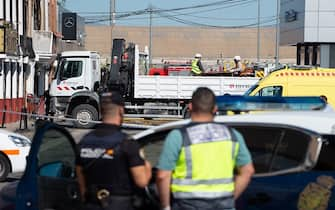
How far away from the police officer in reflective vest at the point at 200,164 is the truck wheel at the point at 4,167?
858cm

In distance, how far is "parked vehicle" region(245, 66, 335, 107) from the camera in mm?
18875

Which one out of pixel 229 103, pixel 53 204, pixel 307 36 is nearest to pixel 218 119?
pixel 229 103

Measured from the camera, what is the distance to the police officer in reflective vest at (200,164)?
4.73 meters

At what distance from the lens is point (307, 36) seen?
130 feet

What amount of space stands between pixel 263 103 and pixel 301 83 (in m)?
12.9

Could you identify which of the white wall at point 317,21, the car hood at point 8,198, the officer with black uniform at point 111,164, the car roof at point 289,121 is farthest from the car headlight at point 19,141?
the white wall at point 317,21

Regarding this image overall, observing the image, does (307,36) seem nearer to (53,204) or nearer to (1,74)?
(1,74)

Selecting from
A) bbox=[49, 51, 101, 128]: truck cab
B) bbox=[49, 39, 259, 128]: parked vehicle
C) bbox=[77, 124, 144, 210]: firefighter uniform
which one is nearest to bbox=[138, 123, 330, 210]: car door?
bbox=[77, 124, 144, 210]: firefighter uniform

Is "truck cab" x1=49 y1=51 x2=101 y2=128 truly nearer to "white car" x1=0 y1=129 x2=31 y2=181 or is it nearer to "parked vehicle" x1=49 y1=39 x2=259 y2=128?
"parked vehicle" x1=49 y1=39 x2=259 y2=128

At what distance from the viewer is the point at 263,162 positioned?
220 inches

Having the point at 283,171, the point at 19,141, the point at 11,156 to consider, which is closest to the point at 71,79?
the point at 19,141

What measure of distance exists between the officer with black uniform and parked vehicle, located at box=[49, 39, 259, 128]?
2124 centimetres

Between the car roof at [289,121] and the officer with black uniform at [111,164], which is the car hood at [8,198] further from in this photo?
the car roof at [289,121]

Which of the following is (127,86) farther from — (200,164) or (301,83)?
(200,164)
